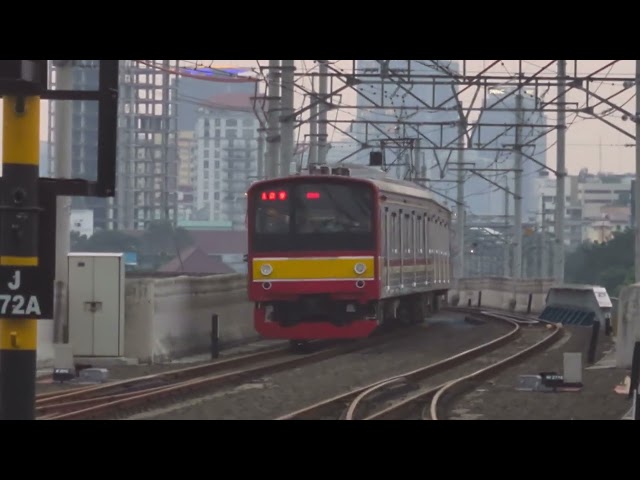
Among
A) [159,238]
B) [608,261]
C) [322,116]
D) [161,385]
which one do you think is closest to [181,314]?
[161,385]

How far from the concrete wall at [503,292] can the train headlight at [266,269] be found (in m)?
24.0

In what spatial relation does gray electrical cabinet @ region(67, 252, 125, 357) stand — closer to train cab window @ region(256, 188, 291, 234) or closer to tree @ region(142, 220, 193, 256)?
train cab window @ region(256, 188, 291, 234)

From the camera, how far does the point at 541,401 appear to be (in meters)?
16.4

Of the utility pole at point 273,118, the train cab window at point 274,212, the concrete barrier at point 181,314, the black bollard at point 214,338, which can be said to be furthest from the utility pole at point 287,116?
the black bollard at point 214,338

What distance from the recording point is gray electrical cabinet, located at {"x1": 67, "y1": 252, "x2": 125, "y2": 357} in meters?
19.2

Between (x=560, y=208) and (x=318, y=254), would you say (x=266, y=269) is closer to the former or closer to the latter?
(x=318, y=254)

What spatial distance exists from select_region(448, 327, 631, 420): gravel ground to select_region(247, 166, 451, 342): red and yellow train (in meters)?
3.13

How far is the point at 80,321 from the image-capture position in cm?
1930

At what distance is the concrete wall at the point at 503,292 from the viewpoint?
46281mm

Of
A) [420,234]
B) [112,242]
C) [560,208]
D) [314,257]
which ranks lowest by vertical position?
[314,257]

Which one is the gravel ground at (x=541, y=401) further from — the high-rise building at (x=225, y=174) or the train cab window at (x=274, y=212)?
the high-rise building at (x=225, y=174)

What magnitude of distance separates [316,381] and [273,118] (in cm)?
963

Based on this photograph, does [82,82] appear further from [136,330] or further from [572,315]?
[136,330]
